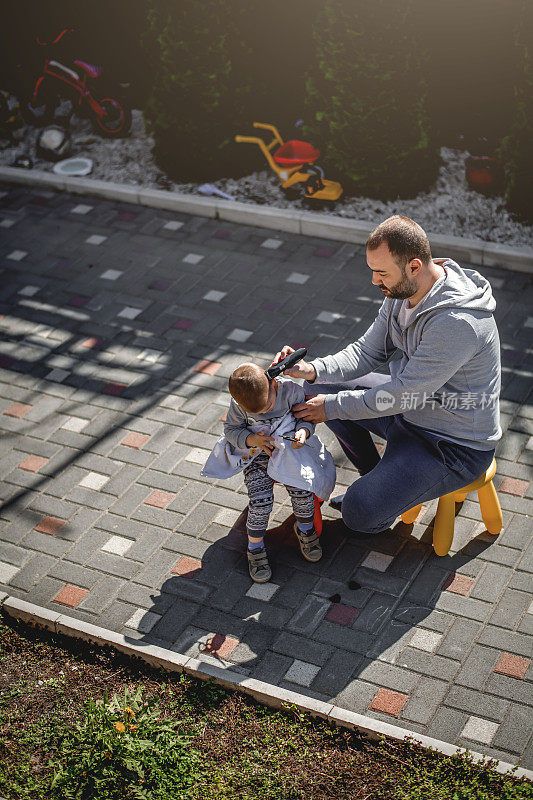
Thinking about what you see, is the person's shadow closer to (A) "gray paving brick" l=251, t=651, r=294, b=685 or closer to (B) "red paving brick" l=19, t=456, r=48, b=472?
(A) "gray paving brick" l=251, t=651, r=294, b=685

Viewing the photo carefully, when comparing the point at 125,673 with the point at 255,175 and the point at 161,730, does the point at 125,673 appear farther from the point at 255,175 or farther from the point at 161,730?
the point at 255,175

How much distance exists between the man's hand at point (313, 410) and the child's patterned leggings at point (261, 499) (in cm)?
35

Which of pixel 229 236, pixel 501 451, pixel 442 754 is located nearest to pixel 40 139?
pixel 229 236

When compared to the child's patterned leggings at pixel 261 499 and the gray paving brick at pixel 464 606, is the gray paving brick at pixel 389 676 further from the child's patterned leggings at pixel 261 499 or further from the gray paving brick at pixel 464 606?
the child's patterned leggings at pixel 261 499

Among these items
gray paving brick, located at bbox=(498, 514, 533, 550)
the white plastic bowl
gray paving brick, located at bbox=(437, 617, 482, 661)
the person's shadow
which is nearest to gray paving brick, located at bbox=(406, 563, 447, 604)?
the person's shadow

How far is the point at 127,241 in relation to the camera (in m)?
8.33

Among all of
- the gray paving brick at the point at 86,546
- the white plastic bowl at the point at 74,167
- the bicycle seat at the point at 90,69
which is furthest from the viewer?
the bicycle seat at the point at 90,69

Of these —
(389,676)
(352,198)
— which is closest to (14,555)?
(389,676)

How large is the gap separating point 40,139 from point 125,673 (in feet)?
24.8

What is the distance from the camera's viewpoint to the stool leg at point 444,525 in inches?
183

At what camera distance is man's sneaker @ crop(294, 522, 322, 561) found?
15.7 ft

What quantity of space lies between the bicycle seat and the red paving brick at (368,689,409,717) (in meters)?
8.61

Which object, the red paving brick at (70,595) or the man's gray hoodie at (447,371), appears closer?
the man's gray hoodie at (447,371)

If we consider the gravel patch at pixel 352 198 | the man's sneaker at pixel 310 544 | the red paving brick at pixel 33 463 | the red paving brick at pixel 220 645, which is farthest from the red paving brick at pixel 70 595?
the gravel patch at pixel 352 198
